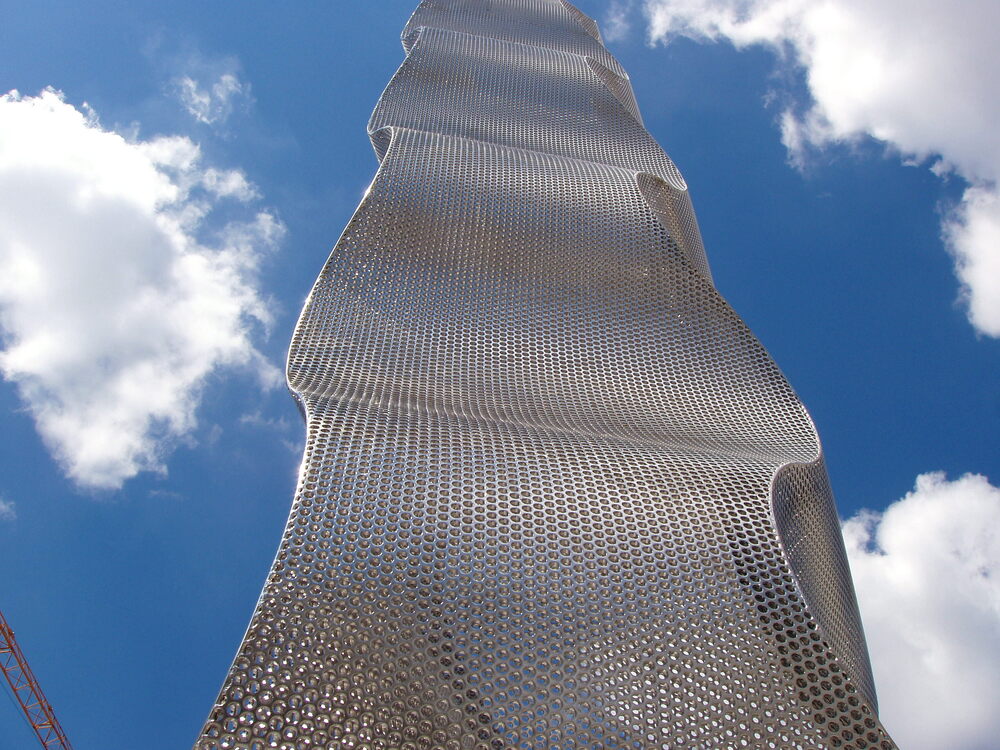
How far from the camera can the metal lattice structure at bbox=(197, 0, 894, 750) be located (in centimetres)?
580

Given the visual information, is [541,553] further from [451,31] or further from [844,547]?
[451,31]

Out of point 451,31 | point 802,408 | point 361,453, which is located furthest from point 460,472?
point 451,31

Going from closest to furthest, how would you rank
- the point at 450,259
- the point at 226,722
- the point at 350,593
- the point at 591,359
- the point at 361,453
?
the point at 226,722 → the point at 350,593 → the point at 361,453 → the point at 591,359 → the point at 450,259

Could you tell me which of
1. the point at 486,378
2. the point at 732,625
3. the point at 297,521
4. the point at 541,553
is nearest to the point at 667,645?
the point at 732,625

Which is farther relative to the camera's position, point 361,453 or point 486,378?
point 486,378

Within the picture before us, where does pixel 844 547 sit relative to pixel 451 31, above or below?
below

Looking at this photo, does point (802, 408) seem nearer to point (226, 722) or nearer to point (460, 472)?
point (460, 472)

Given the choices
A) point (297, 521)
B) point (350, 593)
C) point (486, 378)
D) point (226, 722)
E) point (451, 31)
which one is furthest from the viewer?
point (451, 31)

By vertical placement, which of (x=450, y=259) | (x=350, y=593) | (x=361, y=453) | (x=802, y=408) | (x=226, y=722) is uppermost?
(x=450, y=259)

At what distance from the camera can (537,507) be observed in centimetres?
737

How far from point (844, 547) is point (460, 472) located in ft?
19.2

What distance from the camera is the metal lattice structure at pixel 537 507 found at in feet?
19.0

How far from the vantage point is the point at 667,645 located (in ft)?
20.9

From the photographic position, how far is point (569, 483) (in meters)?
7.70
